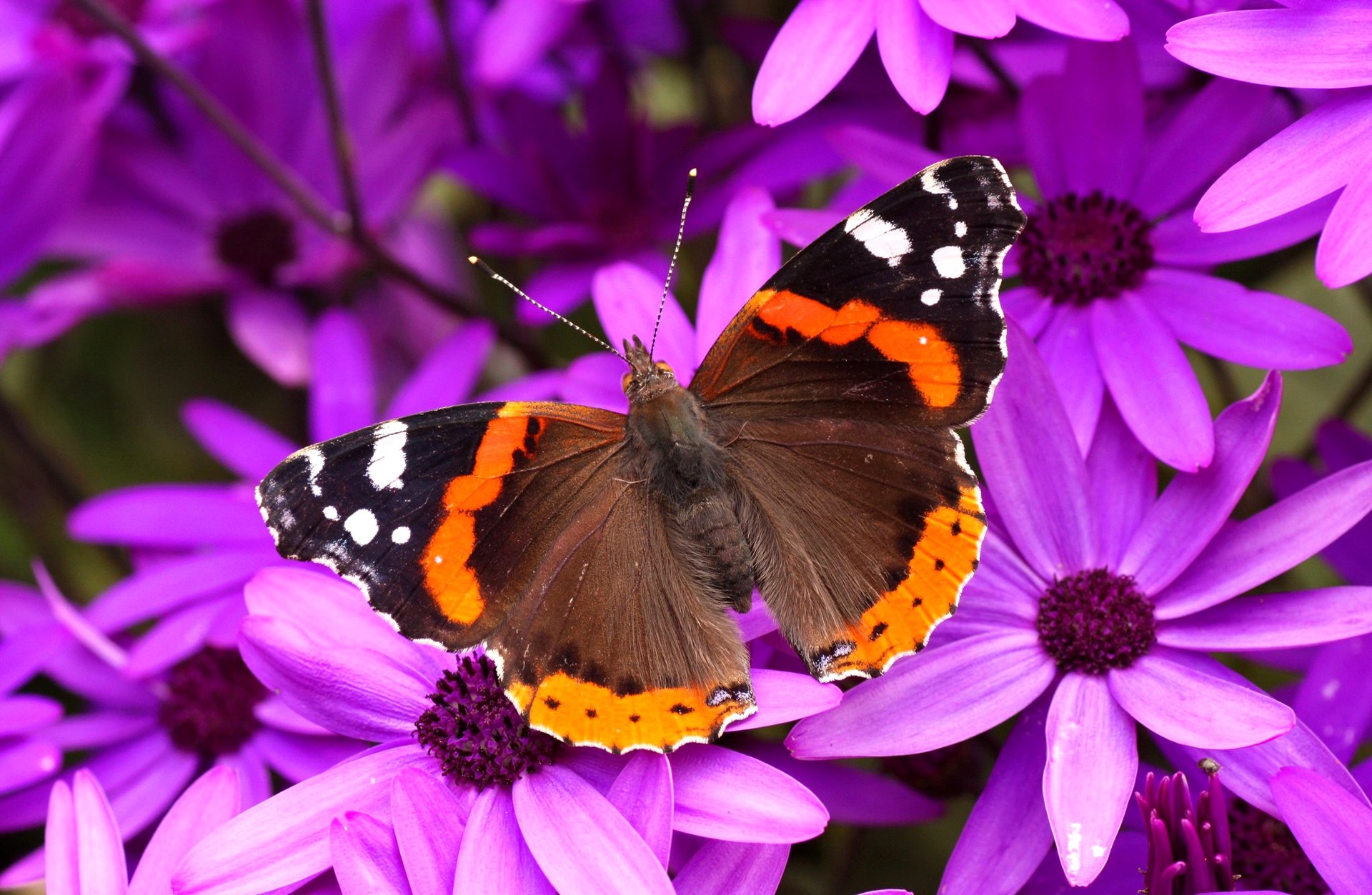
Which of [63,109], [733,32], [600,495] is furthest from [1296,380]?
[63,109]

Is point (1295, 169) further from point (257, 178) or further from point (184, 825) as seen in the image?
point (257, 178)

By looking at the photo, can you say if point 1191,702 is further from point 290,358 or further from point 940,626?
point 290,358

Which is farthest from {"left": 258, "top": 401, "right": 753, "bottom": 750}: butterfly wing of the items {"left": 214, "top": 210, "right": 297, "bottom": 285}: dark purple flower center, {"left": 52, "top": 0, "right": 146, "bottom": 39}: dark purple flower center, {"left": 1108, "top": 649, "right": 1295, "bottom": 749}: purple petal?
{"left": 52, "top": 0, "right": 146, "bottom": 39}: dark purple flower center

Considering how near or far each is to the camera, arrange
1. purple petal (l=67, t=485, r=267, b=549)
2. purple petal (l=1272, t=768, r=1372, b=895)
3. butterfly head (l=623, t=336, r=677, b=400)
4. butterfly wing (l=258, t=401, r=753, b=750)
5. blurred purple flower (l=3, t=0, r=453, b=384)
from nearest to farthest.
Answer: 1. purple petal (l=1272, t=768, r=1372, b=895)
2. butterfly wing (l=258, t=401, r=753, b=750)
3. butterfly head (l=623, t=336, r=677, b=400)
4. purple petal (l=67, t=485, r=267, b=549)
5. blurred purple flower (l=3, t=0, r=453, b=384)

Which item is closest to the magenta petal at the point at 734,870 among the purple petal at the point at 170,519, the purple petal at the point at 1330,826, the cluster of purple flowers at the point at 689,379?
the cluster of purple flowers at the point at 689,379

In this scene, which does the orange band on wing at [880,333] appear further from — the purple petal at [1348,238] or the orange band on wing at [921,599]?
the purple petal at [1348,238]

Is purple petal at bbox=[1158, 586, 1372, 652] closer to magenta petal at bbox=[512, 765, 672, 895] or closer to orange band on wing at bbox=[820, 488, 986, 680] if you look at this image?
orange band on wing at bbox=[820, 488, 986, 680]
